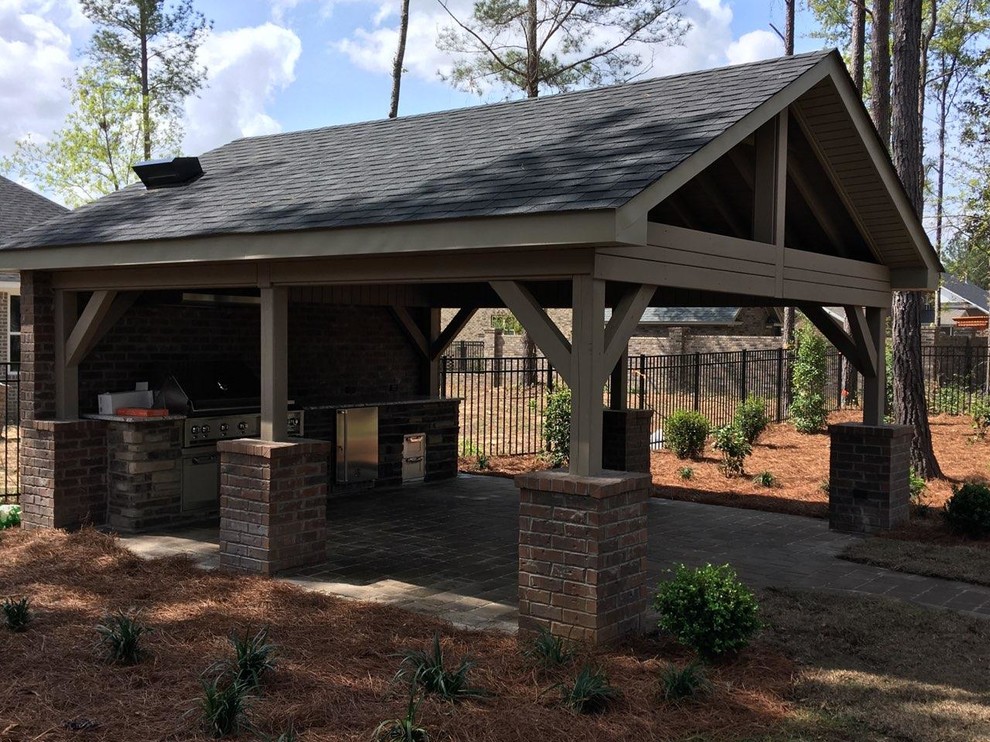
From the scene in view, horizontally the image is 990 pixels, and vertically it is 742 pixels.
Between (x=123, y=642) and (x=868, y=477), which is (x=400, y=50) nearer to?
(x=868, y=477)

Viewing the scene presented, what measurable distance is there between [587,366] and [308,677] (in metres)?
2.41

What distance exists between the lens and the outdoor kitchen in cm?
922

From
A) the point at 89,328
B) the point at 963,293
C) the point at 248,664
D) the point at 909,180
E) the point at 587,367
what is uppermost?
the point at 963,293

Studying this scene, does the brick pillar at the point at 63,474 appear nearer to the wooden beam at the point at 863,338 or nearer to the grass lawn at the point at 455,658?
the grass lawn at the point at 455,658

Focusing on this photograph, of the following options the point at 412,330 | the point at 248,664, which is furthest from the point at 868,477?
the point at 248,664

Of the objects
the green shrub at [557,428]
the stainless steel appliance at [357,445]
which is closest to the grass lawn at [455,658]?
the stainless steel appliance at [357,445]

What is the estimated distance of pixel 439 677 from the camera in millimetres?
4938

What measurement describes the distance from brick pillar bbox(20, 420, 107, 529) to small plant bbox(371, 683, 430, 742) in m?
5.70

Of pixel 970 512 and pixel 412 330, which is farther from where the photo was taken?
pixel 412 330

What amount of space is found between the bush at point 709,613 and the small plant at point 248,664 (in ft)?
7.49

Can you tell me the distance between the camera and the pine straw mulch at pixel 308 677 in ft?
15.1

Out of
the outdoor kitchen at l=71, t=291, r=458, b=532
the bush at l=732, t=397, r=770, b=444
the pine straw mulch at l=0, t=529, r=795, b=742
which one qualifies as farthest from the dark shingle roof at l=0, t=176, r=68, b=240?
the pine straw mulch at l=0, t=529, r=795, b=742

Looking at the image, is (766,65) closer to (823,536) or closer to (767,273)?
(767,273)

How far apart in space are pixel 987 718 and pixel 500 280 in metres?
3.67
